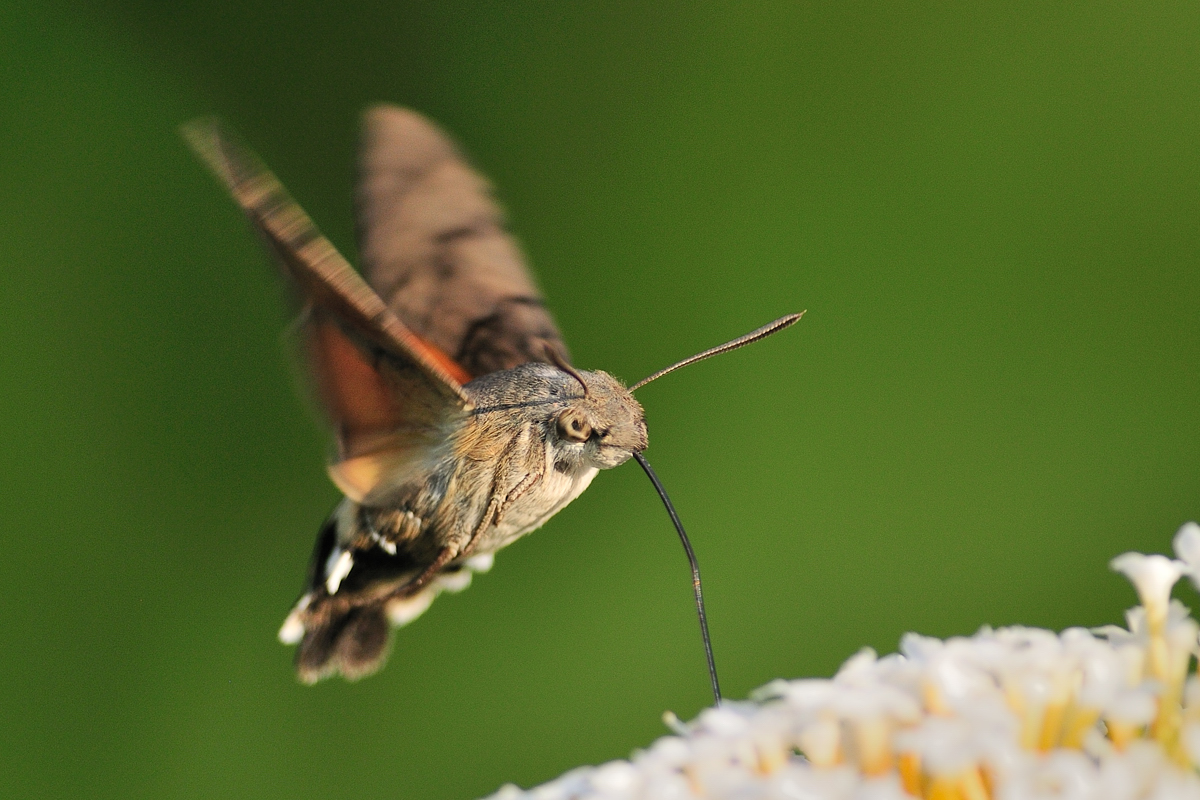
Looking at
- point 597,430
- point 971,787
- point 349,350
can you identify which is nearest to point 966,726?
point 971,787

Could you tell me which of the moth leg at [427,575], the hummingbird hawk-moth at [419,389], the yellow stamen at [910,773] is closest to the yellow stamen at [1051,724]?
the yellow stamen at [910,773]

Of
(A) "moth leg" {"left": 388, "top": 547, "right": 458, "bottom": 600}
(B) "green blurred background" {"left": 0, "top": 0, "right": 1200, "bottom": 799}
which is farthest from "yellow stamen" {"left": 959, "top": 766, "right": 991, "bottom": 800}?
(B) "green blurred background" {"left": 0, "top": 0, "right": 1200, "bottom": 799}

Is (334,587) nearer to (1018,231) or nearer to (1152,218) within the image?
(1018,231)

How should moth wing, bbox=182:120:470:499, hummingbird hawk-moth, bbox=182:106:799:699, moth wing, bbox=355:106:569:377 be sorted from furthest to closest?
moth wing, bbox=355:106:569:377 → hummingbird hawk-moth, bbox=182:106:799:699 → moth wing, bbox=182:120:470:499

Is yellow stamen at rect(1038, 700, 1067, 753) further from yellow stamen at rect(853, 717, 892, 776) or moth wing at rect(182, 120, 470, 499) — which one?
moth wing at rect(182, 120, 470, 499)

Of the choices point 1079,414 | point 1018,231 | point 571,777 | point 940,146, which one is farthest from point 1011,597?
point 571,777
